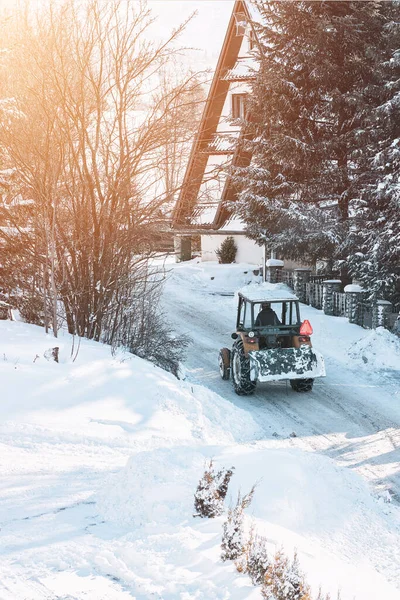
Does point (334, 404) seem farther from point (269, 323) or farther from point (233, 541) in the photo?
point (233, 541)

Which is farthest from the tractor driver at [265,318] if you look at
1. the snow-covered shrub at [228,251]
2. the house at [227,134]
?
the snow-covered shrub at [228,251]

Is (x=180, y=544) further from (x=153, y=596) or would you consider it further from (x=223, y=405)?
(x=223, y=405)

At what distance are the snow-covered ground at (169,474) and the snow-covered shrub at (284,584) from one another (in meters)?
0.14

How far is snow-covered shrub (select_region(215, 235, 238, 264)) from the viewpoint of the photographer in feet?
110

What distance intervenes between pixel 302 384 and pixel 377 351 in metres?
3.79

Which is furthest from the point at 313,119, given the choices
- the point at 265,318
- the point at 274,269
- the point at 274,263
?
the point at 265,318

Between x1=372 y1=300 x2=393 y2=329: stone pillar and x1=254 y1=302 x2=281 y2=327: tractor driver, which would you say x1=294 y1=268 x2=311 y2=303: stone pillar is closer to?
x1=372 y1=300 x2=393 y2=329: stone pillar

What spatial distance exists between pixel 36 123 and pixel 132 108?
2.04 meters

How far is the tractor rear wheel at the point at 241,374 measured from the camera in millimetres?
12430

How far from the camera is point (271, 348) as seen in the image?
12.9 metres

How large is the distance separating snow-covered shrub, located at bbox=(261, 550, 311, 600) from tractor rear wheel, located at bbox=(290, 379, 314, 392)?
848cm

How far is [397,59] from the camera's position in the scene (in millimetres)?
18797

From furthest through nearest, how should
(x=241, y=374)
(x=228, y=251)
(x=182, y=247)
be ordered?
(x=182, y=247)
(x=228, y=251)
(x=241, y=374)

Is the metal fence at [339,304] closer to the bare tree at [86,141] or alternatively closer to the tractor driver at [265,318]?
the tractor driver at [265,318]
